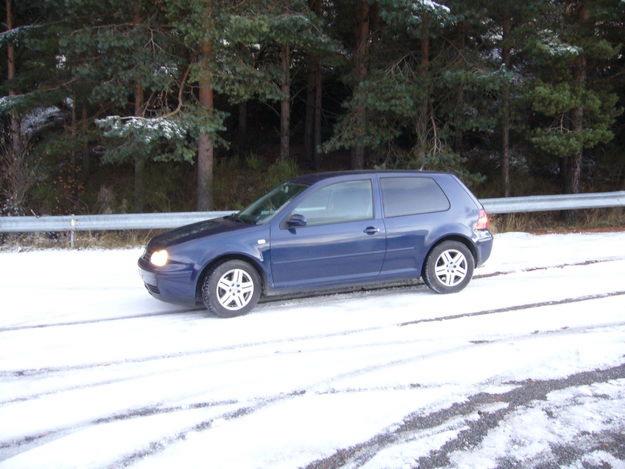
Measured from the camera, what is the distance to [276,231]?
21.1 feet

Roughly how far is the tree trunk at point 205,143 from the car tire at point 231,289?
8.17 meters

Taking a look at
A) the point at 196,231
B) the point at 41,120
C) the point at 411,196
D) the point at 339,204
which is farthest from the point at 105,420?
the point at 41,120

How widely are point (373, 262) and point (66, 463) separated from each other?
4136mm

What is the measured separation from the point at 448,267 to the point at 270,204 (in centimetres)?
232

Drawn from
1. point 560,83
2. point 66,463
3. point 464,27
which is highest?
point 464,27

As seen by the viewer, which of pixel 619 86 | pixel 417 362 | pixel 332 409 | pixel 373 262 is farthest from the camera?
pixel 619 86

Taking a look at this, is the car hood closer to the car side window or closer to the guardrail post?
the car side window

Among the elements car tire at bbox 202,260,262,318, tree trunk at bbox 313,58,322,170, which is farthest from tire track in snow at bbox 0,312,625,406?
tree trunk at bbox 313,58,322,170

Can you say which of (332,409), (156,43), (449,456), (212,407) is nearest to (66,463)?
(212,407)

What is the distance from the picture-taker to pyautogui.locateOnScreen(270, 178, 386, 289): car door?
6441 millimetres

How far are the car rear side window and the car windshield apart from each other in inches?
41.5

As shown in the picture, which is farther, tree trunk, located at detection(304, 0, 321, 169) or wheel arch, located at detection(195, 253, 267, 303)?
tree trunk, located at detection(304, 0, 321, 169)

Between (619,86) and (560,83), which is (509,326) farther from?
(619,86)

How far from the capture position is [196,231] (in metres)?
6.60
